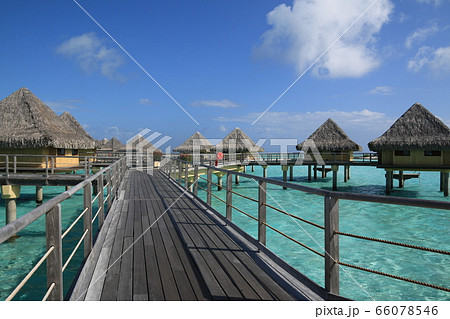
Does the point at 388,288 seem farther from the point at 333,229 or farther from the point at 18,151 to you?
the point at 18,151

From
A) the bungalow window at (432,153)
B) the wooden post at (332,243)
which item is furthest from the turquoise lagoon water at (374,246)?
the bungalow window at (432,153)

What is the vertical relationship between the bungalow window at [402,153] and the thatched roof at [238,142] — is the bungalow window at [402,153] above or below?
below

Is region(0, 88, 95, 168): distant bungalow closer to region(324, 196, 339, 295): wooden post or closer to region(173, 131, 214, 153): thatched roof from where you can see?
region(173, 131, 214, 153): thatched roof

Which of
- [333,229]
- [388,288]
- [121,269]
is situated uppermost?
[333,229]

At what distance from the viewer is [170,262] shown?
3566 mm

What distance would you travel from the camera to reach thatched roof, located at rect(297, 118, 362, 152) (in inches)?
1183

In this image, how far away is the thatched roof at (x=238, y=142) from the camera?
34156 millimetres

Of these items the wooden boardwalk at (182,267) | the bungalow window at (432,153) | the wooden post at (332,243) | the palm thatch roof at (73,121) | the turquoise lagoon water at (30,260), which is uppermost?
the palm thatch roof at (73,121)

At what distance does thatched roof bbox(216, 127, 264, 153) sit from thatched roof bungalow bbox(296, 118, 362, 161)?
214 inches

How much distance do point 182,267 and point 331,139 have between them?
98.5 ft

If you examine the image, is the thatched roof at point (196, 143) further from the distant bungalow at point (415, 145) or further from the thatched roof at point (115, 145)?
the distant bungalow at point (415, 145)

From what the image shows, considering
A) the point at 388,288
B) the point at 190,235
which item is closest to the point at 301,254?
the point at 388,288
